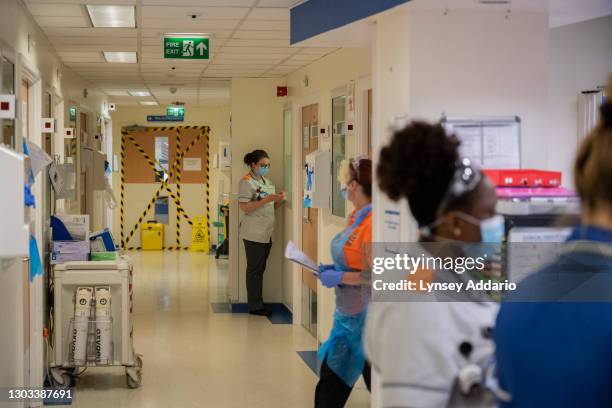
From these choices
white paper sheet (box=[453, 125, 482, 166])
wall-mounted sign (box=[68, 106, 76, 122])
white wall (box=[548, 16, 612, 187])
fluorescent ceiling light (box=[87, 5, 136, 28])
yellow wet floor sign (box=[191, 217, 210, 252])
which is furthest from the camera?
yellow wet floor sign (box=[191, 217, 210, 252])

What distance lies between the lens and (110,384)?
6.59 m

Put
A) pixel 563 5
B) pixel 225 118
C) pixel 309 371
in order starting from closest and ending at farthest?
pixel 563 5 → pixel 309 371 → pixel 225 118

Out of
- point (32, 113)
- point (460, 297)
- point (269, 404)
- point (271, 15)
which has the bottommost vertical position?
point (269, 404)

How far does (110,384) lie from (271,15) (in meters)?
3.12

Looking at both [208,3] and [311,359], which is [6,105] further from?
[311,359]

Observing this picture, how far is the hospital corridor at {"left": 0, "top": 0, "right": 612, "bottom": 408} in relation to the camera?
1937 millimetres

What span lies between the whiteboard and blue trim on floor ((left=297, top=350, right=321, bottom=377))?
3286 mm

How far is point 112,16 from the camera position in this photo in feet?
20.6

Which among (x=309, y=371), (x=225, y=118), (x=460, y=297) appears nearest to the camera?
(x=460, y=297)

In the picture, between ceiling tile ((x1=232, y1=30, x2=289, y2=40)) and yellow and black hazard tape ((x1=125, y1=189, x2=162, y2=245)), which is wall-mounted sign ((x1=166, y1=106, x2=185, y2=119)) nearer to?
yellow and black hazard tape ((x1=125, y1=189, x2=162, y2=245))

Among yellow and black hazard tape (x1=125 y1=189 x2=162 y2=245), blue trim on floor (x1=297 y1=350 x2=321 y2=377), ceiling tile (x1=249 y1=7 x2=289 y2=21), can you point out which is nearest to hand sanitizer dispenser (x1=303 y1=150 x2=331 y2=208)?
blue trim on floor (x1=297 y1=350 x2=321 y2=377)

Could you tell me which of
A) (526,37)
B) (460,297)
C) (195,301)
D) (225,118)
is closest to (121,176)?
(225,118)

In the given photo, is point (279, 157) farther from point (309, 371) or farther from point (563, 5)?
point (563, 5)

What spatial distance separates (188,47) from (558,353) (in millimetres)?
5778
